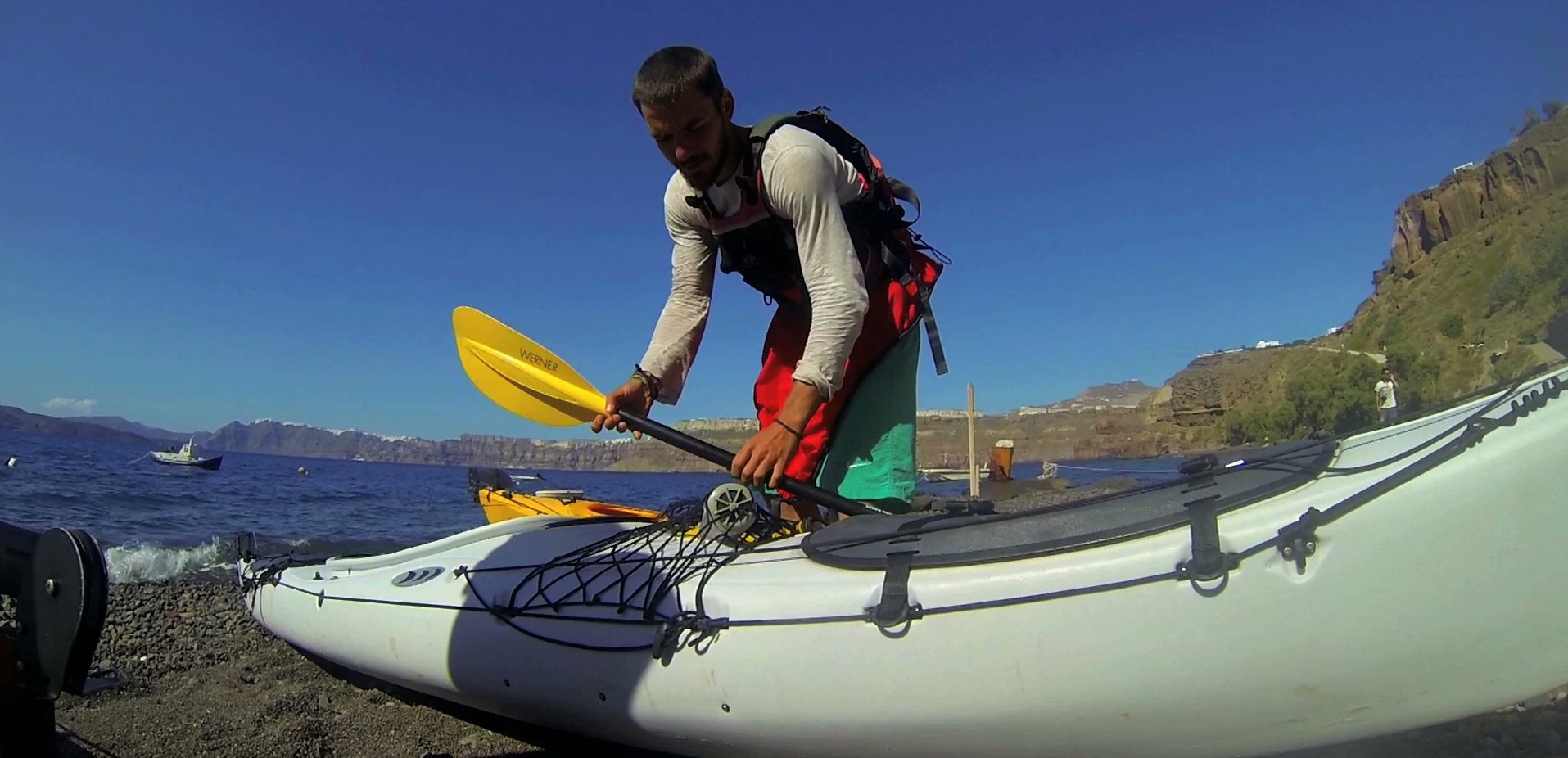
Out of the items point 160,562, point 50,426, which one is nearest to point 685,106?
point 160,562

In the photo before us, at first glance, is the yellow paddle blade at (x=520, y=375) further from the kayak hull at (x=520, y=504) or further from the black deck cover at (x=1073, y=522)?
the kayak hull at (x=520, y=504)

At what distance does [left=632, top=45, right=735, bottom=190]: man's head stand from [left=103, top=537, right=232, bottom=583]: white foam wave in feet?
27.5

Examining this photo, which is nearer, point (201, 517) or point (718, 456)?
point (718, 456)

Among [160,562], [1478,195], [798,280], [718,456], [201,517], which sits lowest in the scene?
[160,562]

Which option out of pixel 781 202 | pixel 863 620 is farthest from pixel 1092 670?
pixel 781 202

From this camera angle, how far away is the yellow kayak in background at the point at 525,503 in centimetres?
469

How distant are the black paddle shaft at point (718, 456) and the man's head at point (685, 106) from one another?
87 centimetres

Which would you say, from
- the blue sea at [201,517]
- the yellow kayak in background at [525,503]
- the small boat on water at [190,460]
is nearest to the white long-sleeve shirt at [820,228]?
the blue sea at [201,517]

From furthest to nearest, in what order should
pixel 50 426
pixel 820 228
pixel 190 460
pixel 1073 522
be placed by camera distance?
1. pixel 50 426
2. pixel 190 460
3. pixel 820 228
4. pixel 1073 522

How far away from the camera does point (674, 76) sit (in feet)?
7.49

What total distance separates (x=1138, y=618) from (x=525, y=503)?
18.2ft

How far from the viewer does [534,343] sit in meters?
3.33

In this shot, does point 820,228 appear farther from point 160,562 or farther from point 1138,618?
point 160,562

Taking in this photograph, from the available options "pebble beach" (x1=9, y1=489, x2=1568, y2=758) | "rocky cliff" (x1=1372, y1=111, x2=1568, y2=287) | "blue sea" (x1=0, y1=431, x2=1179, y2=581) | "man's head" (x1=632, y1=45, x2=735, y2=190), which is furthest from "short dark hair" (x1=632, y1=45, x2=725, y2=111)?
"rocky cliff" (x1=1372, y1=111, x2=1568, y2=287)
